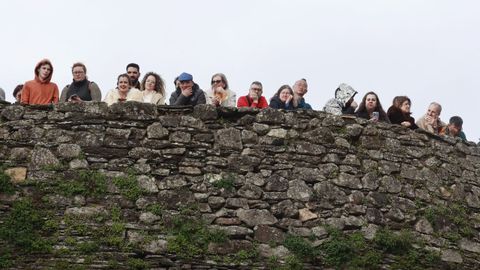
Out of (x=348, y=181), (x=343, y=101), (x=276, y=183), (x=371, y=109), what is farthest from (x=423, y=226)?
(x=343, y=101)

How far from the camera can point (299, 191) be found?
12789 mm

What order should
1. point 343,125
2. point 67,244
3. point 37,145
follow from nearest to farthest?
point 67,244 < point 37,145 < point 343,125

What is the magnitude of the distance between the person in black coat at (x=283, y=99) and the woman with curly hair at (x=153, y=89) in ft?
5.57

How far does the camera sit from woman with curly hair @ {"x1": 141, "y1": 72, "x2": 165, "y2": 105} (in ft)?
44.6

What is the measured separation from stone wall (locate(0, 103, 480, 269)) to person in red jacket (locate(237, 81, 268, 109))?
35.7 inches

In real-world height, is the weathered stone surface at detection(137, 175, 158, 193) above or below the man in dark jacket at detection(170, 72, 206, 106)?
below

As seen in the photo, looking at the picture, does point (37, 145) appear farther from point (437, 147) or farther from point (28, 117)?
point (437, 147)

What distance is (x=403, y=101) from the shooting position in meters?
14.6

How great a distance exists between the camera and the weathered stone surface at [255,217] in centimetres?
1240

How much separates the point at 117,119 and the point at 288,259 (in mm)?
3059

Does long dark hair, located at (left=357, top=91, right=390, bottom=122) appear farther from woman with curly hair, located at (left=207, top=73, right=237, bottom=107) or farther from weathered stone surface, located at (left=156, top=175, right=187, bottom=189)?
weathered stone surface, located at (left=156, top=175, right=187, bottom=189)

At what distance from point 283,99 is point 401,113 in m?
1.93

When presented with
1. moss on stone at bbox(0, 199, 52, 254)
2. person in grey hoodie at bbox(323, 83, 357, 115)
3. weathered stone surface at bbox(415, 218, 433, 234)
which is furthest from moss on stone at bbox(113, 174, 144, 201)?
weathered stone surface at bbox(415, 218, 433, 234)

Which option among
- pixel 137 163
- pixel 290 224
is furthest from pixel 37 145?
pixel 290 224
